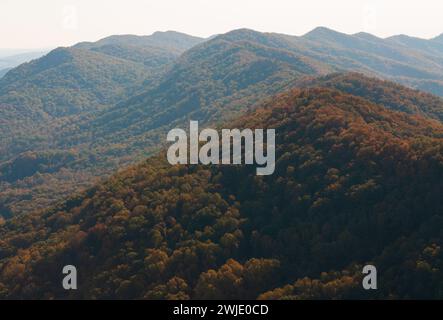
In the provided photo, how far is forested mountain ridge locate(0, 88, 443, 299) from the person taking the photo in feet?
145

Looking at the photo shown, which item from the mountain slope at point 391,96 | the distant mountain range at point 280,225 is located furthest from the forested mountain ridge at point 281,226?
the mountain slope at point 391,96

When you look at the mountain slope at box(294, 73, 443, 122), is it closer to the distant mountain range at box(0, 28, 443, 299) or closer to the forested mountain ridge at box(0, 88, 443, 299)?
the distant mountain range at box(0, 28, 443, 299)

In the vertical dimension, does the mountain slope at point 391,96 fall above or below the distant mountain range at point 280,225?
above

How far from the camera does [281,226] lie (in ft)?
178

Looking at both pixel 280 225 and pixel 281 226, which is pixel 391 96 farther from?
pixel 281 226

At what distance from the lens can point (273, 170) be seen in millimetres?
63000

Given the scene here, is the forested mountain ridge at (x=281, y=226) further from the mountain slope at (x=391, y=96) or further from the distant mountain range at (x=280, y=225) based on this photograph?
the mountain slope at (x=391, y=96)

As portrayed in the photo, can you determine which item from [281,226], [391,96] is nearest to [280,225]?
A: [281,226]

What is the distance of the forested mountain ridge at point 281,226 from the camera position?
44.3 m
